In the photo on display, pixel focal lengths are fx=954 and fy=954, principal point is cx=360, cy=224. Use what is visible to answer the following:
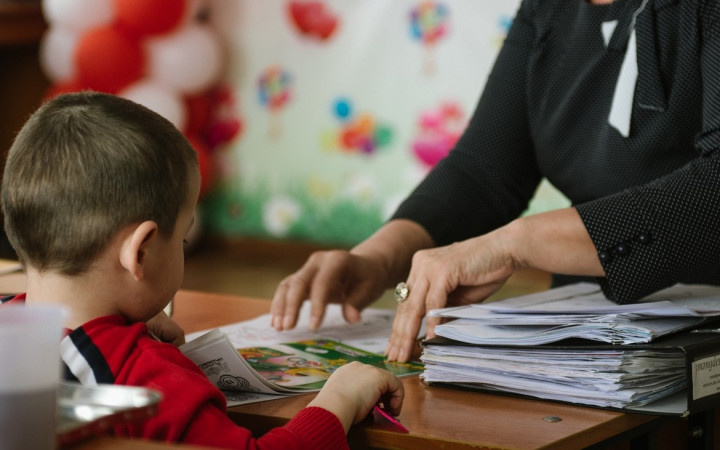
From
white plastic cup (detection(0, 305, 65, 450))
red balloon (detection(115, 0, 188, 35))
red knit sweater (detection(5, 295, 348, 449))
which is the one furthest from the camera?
red balloon (detection(115, 0, 188, 35))

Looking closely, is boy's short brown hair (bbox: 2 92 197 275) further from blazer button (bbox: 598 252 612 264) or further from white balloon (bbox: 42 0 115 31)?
white balloon (bbox: 42 0 115 31)

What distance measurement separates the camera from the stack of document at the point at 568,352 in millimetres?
908

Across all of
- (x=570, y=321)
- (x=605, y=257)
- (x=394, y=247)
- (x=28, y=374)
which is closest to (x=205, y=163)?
(x=394, y=247)

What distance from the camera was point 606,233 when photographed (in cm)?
110

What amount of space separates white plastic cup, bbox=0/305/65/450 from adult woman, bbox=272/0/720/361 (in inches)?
26.2

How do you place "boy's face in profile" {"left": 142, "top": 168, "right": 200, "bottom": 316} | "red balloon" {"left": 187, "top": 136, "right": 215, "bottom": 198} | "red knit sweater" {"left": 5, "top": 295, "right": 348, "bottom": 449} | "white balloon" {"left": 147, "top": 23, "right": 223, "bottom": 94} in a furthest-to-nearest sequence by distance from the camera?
1. "red balloon" {"left": 187, "top": 136, "right": 215, "bottom": 198}
2. "white balloon" {"left": 147, "top": 23, "right": 223, "bottom": 94}
3. "boy's face in profile" {"left": 142, "top": 168, "right": 200, "bottom": 316}
4. "red knit sweater" {"left": 5, "top": 295, "right": 348, "bottom": 449}

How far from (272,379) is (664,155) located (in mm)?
713

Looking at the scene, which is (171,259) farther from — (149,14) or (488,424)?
(149,14)

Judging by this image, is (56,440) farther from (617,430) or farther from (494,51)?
(494,51)

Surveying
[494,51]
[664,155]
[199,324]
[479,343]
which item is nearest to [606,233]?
[479,343]

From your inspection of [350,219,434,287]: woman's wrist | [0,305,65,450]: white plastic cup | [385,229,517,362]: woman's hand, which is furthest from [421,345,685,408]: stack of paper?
[0,305,65,450]: white plastic cup

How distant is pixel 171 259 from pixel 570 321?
0.40m

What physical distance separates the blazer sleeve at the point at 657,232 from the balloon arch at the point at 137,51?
3397 mm

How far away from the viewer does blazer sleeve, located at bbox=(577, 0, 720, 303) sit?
1.09 metres
